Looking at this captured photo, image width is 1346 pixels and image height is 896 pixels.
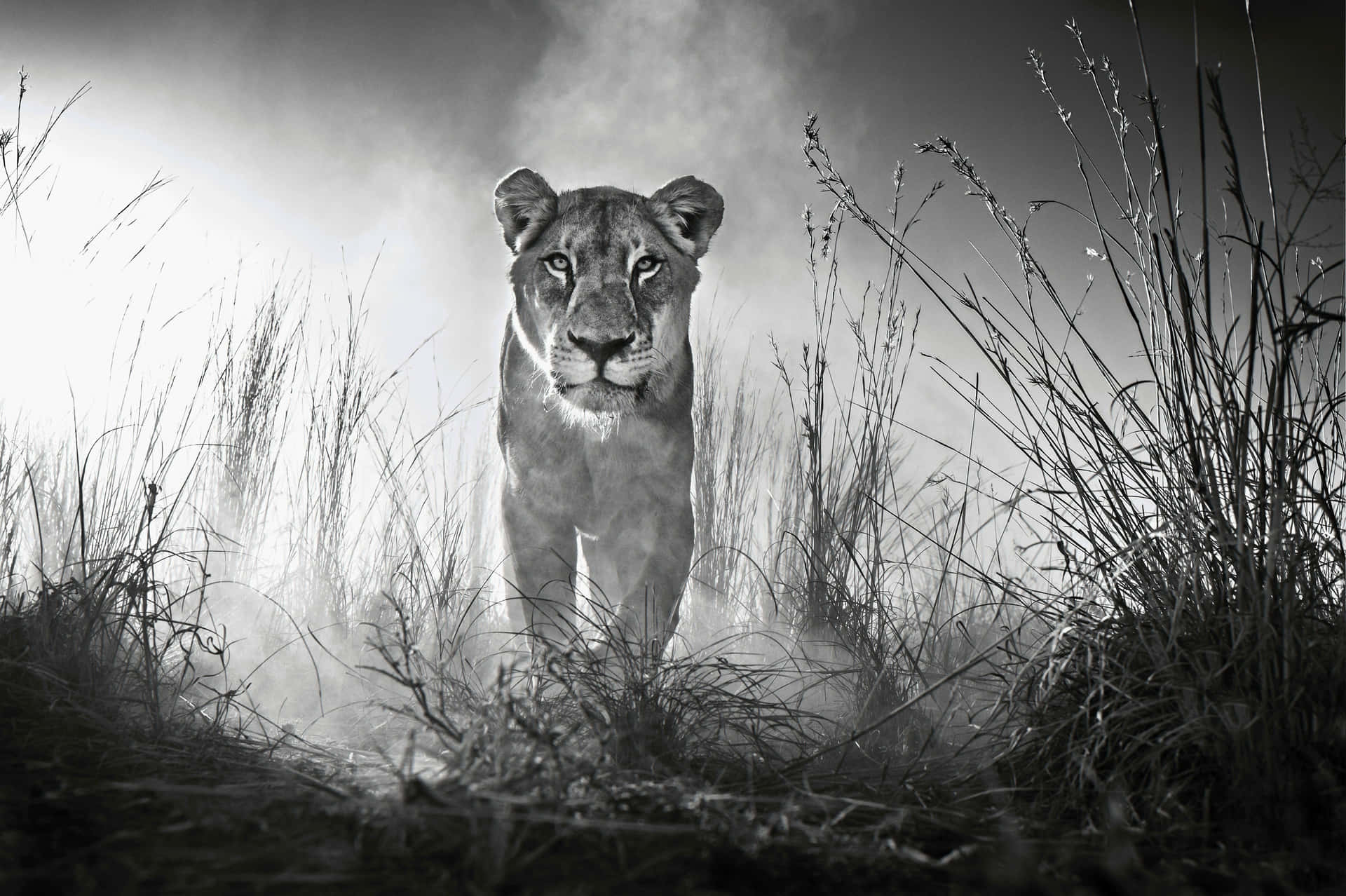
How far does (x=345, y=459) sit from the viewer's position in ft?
14.2

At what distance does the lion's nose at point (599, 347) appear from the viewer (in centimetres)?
313

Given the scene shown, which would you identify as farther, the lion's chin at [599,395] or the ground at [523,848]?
the lion's chin at [599,395]

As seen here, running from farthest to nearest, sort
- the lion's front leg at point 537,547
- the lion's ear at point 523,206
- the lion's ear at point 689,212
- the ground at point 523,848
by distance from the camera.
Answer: the lion's ear at point 689,212, the lion's ear at point 523,206, the lion's front leg at point 537,547, the ground at point 523,848

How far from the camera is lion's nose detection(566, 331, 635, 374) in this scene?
3131 millimetres

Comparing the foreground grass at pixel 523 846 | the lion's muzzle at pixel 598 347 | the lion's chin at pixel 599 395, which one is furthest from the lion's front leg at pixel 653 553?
the foreground grass at pixel 523 846

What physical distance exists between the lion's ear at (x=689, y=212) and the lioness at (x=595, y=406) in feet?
0.29

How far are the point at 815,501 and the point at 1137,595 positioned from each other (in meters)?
1.20

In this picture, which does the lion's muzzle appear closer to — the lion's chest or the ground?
the lion's chest

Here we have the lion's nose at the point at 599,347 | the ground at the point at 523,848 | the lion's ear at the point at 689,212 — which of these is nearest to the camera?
the ground at the point at 523,848

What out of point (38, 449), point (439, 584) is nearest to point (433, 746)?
point (439, 584)

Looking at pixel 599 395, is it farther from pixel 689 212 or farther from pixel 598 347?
pixel 689 212

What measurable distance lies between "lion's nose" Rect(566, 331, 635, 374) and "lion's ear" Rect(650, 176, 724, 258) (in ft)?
2.65

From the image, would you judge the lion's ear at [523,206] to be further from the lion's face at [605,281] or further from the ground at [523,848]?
the ground at [523,848]

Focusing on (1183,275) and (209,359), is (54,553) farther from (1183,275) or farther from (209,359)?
(1183,275)
